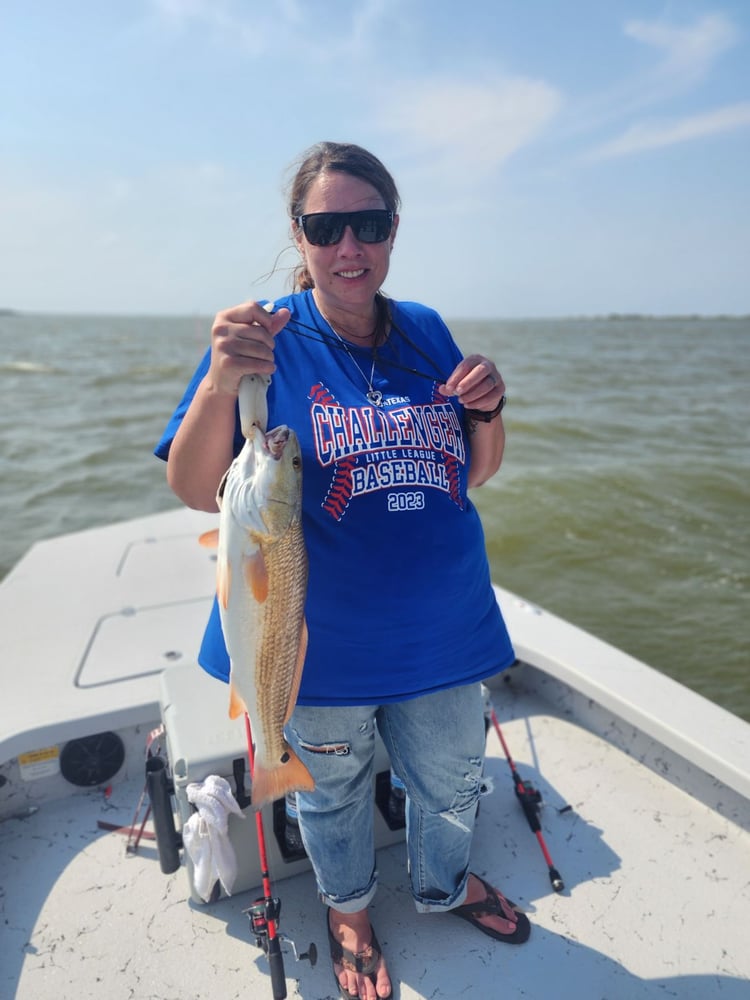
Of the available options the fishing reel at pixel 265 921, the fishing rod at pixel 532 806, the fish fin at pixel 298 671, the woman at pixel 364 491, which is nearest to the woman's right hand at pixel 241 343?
the woman at pixel 364 491

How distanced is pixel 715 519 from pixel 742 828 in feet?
28.7

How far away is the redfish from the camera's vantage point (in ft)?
5.75

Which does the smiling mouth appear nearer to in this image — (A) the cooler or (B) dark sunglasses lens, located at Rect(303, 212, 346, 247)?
(B) dark sunglasses lens, located at Rect(303, 212, 346, 247)

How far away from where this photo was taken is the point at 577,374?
2820 cm

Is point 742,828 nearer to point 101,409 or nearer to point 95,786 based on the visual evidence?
point 95,786

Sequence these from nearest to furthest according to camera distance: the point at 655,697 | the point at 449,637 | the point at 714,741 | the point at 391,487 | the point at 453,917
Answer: the point at 391,487 < the point at 449,637 < the point at 453,917 < the point at 714,741 < the point at 655,697

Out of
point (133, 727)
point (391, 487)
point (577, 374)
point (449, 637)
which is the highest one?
point (391, 487)

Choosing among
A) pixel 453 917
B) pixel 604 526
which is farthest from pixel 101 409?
pixel 453 917

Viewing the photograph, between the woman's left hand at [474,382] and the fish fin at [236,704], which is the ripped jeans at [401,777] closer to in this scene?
the fish fin at [236,704]

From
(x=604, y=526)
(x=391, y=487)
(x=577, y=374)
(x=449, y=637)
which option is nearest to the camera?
(x=391, y=487)

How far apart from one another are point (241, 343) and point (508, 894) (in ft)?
8.00

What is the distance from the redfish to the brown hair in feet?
2.07

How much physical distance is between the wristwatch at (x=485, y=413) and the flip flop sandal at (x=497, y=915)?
70.0 inches

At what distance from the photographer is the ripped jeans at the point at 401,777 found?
2162 mm
